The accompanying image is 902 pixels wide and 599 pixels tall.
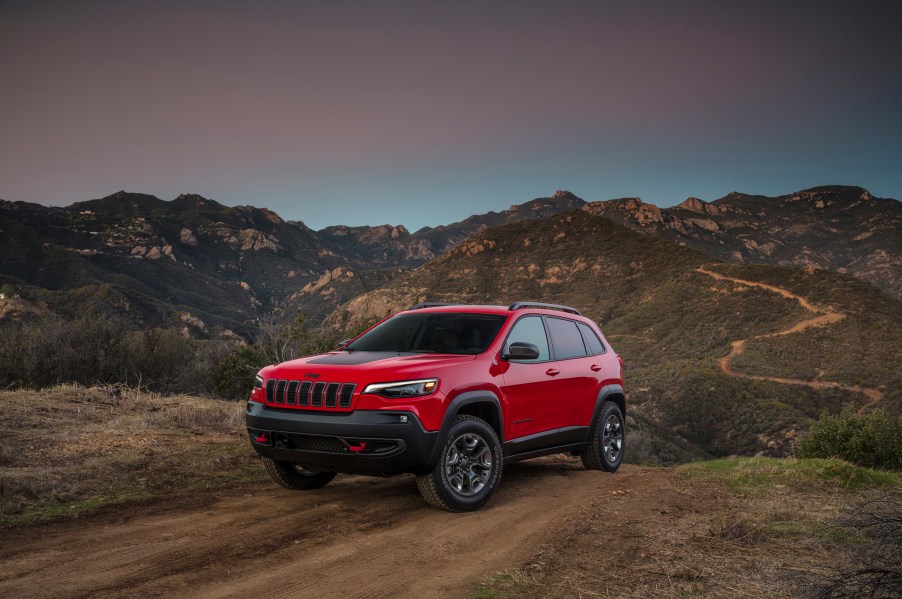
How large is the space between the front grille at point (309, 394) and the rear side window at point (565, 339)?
2.84 meters

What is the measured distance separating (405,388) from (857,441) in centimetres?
1321

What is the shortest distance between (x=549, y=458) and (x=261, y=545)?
6174mm

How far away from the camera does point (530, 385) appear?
6.74m

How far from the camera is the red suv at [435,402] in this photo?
5.46 m

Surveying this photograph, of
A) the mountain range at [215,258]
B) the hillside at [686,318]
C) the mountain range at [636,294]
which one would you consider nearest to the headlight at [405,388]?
the hillside at [686,318]

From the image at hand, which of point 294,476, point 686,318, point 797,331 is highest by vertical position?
point 686,318

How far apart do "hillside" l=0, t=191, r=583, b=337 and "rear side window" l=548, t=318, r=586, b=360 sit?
5465 cm

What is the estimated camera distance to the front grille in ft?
18.2

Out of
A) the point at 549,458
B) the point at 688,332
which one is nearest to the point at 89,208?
the point at 688,332

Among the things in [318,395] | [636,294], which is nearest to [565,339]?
[318,395]

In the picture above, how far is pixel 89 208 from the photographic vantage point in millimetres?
188000

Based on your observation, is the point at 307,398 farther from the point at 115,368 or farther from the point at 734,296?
the point at 734,296

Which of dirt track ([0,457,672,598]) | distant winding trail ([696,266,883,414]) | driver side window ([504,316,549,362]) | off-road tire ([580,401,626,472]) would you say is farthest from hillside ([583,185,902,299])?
dirt track ([0,457,672,598])

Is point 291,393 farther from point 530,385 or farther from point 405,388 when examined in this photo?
point 530,385
